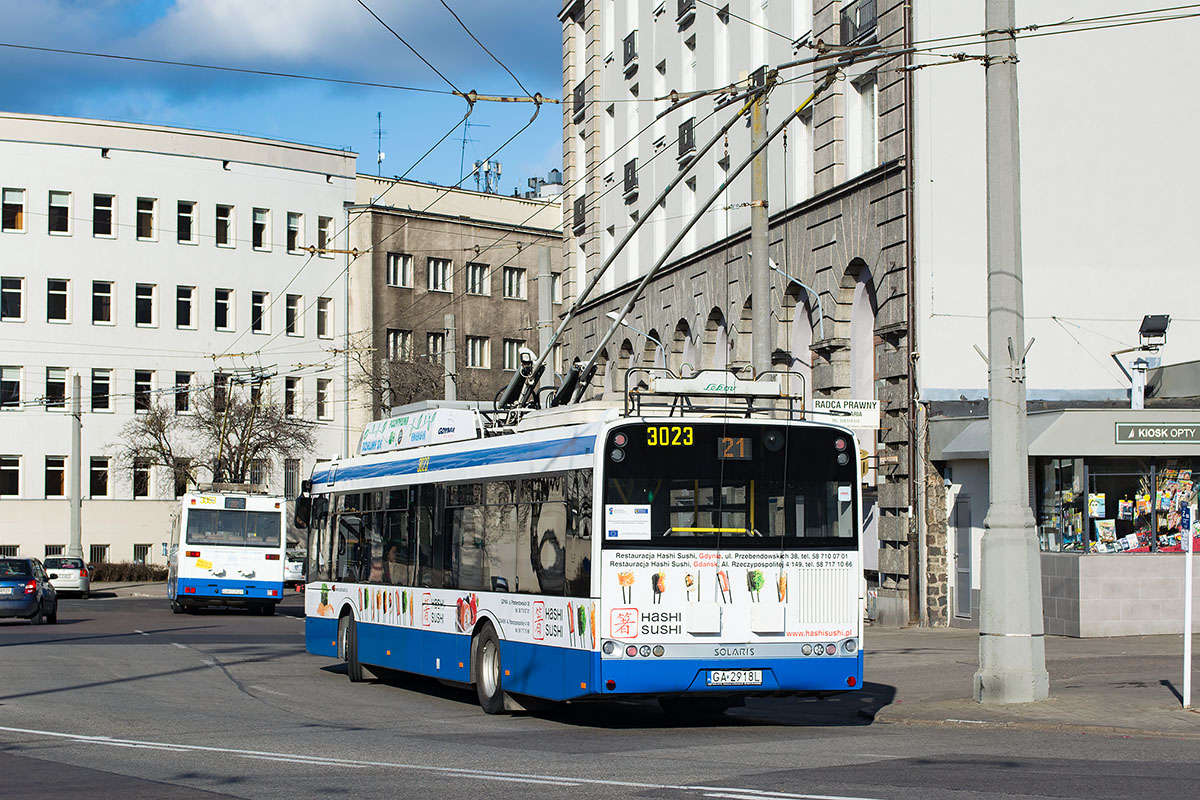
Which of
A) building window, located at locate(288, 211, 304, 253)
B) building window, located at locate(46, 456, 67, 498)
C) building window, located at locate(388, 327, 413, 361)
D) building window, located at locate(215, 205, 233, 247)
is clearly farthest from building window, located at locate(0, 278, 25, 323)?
building window, located at locate(388, 327, 413, 361)

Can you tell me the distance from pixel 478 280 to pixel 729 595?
60.4 m

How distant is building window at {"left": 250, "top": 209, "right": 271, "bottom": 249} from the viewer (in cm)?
6862

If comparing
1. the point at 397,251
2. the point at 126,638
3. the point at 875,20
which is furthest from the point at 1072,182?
the point at 397,251

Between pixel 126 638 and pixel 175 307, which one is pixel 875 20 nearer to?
pixel 126 638

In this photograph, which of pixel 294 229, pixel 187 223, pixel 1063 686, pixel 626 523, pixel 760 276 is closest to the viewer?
pixel 626 523

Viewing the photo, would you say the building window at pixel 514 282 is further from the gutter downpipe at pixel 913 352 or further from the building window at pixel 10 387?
the gutter downpipe at pixel 913 352

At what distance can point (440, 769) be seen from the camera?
1104 centimetres

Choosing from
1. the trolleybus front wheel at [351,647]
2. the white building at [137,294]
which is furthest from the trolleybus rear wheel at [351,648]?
the white building at [137,294]

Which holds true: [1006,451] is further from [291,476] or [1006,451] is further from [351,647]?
[291,476]

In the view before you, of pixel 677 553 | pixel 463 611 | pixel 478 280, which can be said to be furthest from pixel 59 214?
pixel 677 553

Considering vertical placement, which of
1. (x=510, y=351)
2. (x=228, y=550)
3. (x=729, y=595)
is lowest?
(x=228, y=550)

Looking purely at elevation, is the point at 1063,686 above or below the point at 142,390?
below

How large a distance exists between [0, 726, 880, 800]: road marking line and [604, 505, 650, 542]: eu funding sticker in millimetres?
3013

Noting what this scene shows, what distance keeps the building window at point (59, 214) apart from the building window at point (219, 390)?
8.37 m
